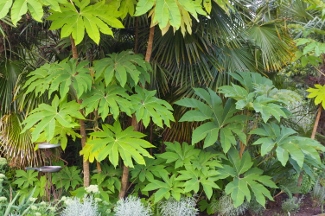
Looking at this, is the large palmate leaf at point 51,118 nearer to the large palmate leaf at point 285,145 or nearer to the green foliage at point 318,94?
the large palmate leaf at point 285,145

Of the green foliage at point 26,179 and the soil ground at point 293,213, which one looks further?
the soil ground at point 293,213

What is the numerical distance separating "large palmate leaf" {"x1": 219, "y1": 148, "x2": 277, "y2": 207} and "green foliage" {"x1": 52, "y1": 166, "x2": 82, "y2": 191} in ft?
4.40

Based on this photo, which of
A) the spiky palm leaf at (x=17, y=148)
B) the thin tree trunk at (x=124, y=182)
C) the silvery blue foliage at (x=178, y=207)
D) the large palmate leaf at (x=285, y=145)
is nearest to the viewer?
the large palmate leaf at (x=285, y=145)

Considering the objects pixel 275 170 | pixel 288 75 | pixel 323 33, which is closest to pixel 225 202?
pixel 275 170

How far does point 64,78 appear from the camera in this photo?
8.54ft

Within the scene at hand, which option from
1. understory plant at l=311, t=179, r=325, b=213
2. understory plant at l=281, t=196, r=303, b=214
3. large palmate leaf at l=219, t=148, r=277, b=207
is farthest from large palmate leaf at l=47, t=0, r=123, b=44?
understory plant at l=311, t=179, r=325, b=213

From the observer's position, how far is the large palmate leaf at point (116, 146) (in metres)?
2.55

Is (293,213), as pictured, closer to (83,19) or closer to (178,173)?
(178,173)

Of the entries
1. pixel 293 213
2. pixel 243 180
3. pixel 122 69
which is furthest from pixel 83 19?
pixel 293 213

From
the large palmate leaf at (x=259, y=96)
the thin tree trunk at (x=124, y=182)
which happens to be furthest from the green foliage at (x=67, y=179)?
the large palmate leaf at (x=259, y=96)

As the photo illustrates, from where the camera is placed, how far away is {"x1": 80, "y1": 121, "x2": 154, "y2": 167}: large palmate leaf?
8.37 ft

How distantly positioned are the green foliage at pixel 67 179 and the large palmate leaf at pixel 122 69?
1059mm

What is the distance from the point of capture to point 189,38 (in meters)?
3.33

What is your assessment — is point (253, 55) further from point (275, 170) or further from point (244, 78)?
point (275, 170)
